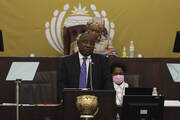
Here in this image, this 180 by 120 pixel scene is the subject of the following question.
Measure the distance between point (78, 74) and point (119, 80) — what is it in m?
0.69

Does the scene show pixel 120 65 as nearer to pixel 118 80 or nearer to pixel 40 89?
pixel 118 80

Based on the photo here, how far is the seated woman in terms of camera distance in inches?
159

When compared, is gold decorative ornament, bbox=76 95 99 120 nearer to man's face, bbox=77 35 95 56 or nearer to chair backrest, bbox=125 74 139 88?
man's face, bbox=77 35 95 56

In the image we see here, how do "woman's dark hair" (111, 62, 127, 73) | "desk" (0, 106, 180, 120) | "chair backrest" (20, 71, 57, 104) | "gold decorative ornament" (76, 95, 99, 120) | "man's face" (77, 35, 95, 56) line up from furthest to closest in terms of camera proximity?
"woman's dark hair" (111, 62, 127, 73)
"chair backrest" (20, 71, 57, 104)
"man's face" (77, 35, 95, 56)
"desk" (0, 106, 180, 120)
"gold decorative ornament" (76, 95, 99, 120)

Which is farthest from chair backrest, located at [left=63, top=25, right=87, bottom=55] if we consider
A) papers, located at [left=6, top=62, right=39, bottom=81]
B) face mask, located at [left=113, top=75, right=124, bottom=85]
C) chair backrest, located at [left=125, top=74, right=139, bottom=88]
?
papers, located at [left=6, top=62, right=39, bottom=81]

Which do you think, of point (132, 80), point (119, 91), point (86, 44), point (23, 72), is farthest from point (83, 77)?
point (132, 80)

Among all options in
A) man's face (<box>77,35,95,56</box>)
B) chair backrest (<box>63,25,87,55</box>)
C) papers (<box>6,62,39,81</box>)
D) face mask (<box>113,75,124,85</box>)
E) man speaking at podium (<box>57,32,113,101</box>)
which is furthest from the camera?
chair backrest (<box>63,25,87,55</box>)

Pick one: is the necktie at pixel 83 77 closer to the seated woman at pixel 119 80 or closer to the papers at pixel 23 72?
the seated woman at pixel 119 80

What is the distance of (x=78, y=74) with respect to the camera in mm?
3900

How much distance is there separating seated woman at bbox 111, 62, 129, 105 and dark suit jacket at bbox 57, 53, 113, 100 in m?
0.22

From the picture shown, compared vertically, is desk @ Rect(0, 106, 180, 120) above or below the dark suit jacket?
below

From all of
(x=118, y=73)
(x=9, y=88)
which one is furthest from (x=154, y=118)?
(x=9, y=88)

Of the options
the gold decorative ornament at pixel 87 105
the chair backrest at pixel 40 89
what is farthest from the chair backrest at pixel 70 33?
the gold decorative ornament at pixel 87 105

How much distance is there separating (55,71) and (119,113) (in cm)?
181
